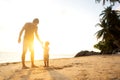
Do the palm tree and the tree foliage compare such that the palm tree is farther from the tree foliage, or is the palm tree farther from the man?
the man

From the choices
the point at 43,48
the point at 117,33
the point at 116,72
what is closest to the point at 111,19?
the point at 117,33

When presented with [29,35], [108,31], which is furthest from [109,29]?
[29,35]

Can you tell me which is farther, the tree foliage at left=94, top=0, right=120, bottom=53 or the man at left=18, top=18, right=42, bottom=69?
the tree foliage at left=94, top=0, right=120, bottom=53

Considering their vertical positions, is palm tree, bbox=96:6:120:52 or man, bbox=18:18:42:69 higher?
palm tree, bbox=96:6:120:52

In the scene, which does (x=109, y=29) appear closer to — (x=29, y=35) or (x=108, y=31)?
(x=108, y=31)

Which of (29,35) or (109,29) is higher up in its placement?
(109,29)

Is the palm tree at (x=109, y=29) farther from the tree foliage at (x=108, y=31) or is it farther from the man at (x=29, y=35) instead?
the man at (x=29, y=35)

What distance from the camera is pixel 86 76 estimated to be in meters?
7.06

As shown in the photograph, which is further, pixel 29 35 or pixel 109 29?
pixel 109 29

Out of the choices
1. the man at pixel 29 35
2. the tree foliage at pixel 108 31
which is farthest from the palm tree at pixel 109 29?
the man at pixel 29 35

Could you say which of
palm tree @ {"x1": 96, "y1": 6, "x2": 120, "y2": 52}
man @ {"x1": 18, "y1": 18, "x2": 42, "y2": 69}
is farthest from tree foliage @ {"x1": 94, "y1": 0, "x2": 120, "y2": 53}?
man @ {"x1": 18, "y1": 18, "x2": 42, "y2": 69}

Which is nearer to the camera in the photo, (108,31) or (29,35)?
(29,35)

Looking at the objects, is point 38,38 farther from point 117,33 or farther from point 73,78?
point 117,33

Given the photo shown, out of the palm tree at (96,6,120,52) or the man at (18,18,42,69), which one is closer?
the man at (18,18,42,69)
